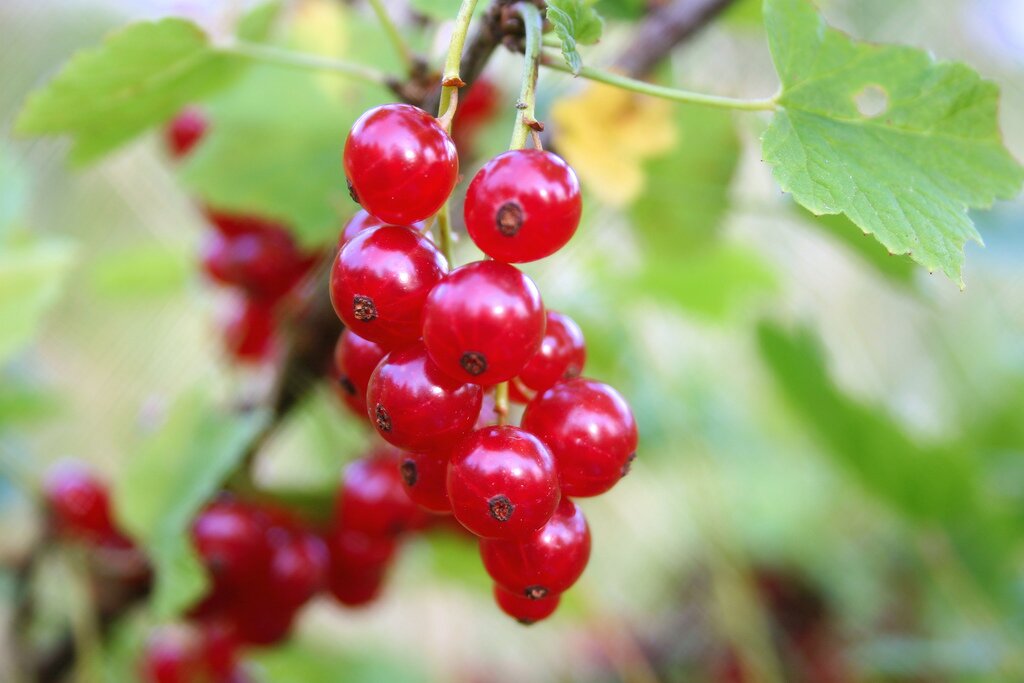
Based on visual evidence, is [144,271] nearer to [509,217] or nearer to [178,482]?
[178,482]

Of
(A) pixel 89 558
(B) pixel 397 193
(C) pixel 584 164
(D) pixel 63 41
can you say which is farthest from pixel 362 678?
(D) pixel 63 41

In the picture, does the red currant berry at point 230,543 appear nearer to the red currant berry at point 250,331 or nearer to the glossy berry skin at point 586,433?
the red currant berry at point 250,331

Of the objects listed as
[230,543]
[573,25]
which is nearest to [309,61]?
[573,25]

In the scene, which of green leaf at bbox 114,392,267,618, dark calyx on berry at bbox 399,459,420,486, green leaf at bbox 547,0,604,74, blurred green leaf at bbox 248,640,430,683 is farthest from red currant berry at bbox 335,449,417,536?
blurred green leaf at bbox 248,640,430,683

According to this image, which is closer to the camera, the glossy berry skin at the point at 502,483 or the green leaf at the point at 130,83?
the glossy berry skin at the point at 502,483

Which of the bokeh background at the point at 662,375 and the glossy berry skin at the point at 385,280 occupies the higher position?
the glossy berry skin at the point at 385,280

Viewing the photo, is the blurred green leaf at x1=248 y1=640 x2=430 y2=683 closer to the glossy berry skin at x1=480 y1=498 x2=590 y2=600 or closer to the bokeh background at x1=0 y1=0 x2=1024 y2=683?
the bokeh background at x1=0 y1=0 x2=1024 y2=683

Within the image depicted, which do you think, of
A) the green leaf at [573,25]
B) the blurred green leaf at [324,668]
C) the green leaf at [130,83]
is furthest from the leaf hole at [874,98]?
the blurred green leaf at [324,668]
